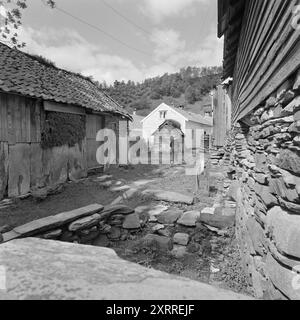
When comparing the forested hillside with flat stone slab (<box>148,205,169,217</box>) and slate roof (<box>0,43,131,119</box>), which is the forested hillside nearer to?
slate roof (<box>0,43,131,119</box>)

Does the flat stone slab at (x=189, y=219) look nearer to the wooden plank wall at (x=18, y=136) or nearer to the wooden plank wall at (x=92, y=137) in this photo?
the wooden plank wall at (x=18, y=136)

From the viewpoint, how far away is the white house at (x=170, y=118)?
1260 inches

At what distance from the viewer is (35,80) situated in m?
8.47

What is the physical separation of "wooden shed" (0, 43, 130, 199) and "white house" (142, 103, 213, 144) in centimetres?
1985

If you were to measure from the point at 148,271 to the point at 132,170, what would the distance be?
12350 millimetres

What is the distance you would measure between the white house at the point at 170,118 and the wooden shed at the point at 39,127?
19.9 meters

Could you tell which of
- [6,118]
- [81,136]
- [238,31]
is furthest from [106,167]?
[238,31]

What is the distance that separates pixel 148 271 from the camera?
49.0 inches

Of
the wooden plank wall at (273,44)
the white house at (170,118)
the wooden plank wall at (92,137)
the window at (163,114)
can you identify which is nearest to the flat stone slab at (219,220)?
the wooden plank wall at (273,44)

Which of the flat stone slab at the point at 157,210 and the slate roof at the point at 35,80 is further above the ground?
the slate roof at the point at 35,80

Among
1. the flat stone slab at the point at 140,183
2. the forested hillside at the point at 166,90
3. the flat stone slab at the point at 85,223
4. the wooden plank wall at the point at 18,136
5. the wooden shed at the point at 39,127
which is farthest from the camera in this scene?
the forested hillside at the point at 166,90

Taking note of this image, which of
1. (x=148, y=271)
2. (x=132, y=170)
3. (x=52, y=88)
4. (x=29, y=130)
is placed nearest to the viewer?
(x=148, y=271)
